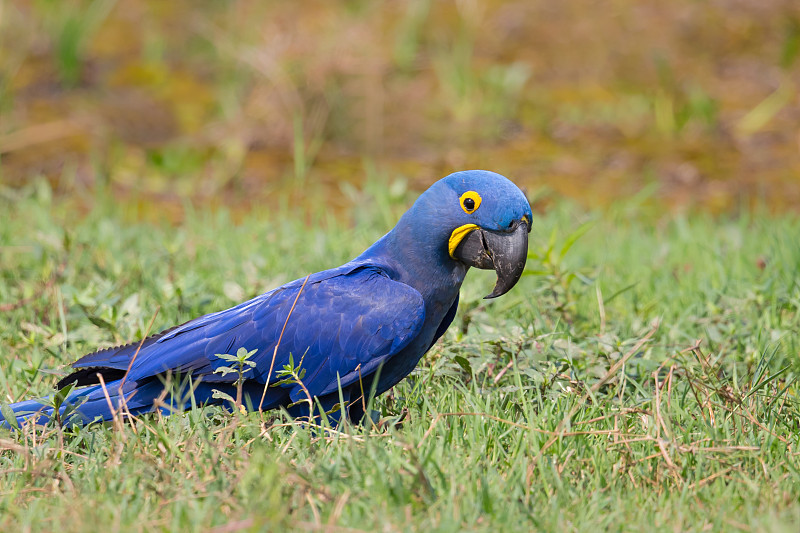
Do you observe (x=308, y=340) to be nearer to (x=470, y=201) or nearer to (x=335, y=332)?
(x=335, y=332)

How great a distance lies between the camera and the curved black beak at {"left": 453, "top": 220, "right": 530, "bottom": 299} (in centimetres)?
251

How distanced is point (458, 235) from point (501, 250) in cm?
15

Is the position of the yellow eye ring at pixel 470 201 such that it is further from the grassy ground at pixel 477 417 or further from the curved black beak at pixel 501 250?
the grassy ground at pixel 477 417

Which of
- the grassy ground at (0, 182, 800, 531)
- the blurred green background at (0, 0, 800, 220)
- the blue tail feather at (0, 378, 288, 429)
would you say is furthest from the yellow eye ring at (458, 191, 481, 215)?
the blurred green background at (0, 0, 800, 220)

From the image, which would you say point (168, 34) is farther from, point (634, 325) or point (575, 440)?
point (575, 440)

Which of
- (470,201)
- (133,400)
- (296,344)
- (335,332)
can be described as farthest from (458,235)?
(133,400)

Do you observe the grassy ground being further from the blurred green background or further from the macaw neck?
the blurred green background

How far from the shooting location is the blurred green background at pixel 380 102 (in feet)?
19.5

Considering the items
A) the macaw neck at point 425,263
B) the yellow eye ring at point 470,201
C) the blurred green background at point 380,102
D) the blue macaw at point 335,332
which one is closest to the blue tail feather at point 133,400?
the blue macaw at point 335,332

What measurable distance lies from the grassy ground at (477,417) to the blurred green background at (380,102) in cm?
151

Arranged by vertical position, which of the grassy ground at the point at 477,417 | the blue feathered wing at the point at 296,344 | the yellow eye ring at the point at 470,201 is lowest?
the grassy ground at the point at 477,417

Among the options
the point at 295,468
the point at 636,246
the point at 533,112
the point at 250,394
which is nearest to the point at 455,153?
the point at 533,112

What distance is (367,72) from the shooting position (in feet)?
20.4

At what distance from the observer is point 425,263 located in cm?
262
